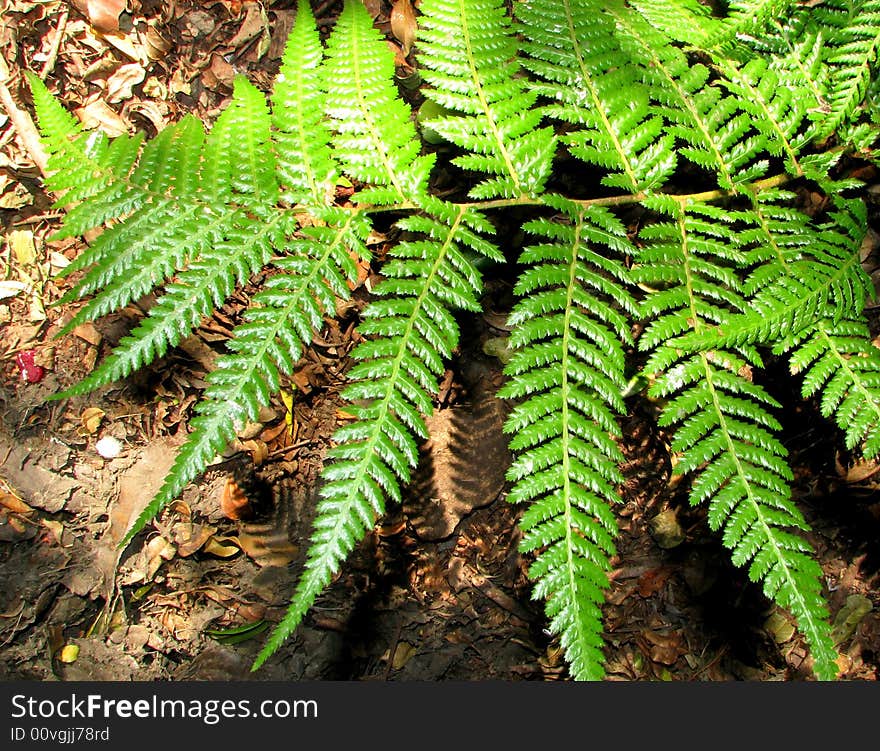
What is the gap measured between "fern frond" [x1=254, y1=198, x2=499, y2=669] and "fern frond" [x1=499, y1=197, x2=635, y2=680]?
264 mm

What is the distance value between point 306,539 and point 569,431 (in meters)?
1.52

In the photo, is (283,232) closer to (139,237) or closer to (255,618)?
(139,237)

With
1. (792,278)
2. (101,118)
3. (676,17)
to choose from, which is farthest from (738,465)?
(101,118)

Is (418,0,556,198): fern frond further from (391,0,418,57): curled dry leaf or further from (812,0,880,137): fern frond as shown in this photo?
(812,0,880,137): fern frond

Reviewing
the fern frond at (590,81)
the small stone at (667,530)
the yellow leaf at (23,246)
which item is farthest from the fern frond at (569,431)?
the yellow leaf at (23,246)

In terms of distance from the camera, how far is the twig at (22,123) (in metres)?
3.21

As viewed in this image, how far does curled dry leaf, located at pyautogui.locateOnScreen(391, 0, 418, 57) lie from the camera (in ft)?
10.8

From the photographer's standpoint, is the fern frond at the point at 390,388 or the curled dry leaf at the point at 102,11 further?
the curled dry leaf at the point at 102,11

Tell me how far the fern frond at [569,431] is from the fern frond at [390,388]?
26cm

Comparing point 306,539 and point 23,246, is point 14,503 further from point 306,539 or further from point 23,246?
point 306,539

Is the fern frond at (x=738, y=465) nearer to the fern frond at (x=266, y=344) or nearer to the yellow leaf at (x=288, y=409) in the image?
the fern frond at (x=266, y=344)

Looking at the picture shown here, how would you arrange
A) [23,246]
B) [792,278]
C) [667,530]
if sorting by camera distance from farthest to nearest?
1. [23,246]
2. [667,530]
3. [792,278]

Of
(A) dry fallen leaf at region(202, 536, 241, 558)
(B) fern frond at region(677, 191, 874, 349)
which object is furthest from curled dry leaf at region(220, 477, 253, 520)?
(B) fern frond at region(677, 191, 874, 349)

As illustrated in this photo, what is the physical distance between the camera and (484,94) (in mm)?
2516
